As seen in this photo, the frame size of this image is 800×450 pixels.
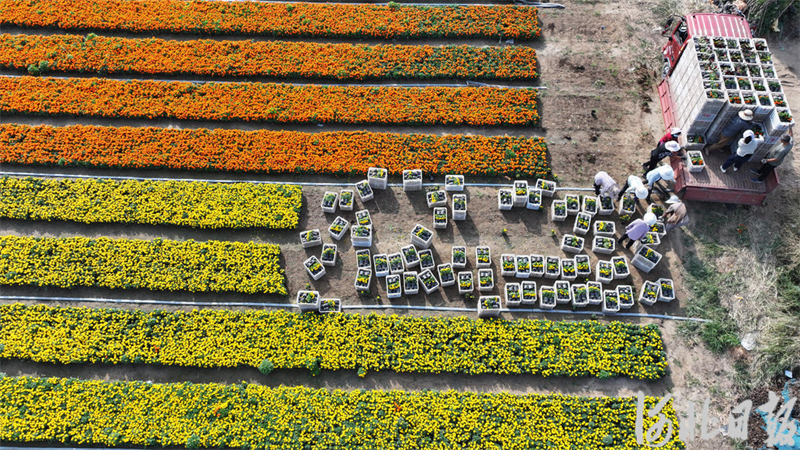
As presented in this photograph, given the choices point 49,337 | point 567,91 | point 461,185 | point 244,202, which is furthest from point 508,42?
point 49,337

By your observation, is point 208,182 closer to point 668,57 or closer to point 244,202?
point 244,202

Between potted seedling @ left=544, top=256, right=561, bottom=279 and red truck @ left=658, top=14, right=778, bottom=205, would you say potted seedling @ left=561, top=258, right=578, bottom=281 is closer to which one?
potted seedling @ left=544, top=256, right=561, bottom=279

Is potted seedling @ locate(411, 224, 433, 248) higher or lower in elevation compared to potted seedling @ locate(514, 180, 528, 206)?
lower

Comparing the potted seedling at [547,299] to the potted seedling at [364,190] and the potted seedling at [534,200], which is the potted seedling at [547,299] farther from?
the potted seedling at [364,190]

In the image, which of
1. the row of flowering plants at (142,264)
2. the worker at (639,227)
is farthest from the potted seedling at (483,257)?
the row of flowering plants at (142,264)

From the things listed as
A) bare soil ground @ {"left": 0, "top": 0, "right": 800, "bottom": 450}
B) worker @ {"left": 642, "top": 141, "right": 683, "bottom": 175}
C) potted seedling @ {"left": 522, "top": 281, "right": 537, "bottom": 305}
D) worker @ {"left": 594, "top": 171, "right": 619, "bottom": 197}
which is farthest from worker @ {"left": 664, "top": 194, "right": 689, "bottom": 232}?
potted seedling @ {"left": 522, "top": 281, "right": 537, "bottom": 305}

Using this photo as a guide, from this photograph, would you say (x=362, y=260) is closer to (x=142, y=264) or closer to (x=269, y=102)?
(x=142, y=264)
